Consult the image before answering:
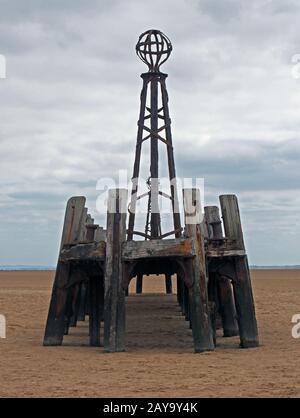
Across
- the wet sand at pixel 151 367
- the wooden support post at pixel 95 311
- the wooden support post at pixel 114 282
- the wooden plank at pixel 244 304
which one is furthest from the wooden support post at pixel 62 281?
the wooden plank at pixel 244 304

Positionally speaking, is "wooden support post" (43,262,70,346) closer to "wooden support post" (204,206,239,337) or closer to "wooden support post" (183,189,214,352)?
"wooden support post" (183,189,214,352)

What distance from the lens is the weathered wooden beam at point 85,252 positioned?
12500mm

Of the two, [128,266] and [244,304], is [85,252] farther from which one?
[244,304]

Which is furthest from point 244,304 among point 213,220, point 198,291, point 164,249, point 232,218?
point 213,220

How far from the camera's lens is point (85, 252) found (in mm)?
12680

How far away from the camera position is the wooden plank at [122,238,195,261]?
1207cm

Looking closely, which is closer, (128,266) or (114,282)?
(114,282)

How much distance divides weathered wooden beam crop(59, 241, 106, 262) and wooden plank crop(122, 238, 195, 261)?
21.5 inches

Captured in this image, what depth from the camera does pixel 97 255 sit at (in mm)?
12500

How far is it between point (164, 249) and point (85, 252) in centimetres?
141

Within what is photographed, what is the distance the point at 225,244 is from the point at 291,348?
2.14m

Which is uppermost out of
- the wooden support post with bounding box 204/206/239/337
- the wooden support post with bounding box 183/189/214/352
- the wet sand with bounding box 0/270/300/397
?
the wooden support post with bounding box 204/206/239/337

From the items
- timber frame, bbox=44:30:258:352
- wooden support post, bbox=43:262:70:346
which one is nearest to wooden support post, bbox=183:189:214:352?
timber frame, bbox=44:30:258:352
